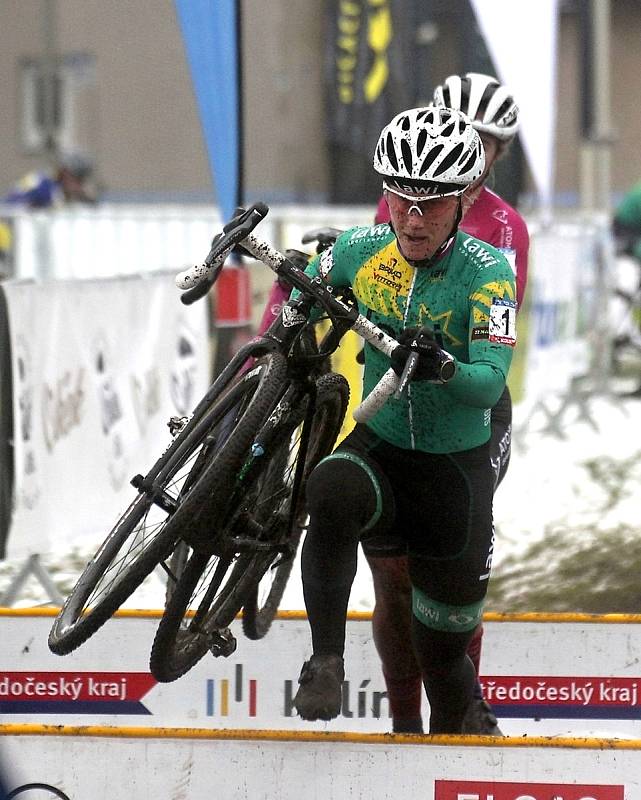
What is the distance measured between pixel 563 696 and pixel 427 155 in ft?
8.15

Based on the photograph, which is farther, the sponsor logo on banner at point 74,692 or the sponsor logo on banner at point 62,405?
the sponsor logo on banner at point 62,405

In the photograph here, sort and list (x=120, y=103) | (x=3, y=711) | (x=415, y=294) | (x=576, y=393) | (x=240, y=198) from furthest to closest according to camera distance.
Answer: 1. (x=120, y=103)
2. (x=576, y=393)
3. (x=240, y=198)
4. (x=3, y=711)
5. (x=415, y=294)

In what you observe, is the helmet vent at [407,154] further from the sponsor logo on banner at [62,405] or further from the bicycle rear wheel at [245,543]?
the sponsor logo on banner at [62,405]

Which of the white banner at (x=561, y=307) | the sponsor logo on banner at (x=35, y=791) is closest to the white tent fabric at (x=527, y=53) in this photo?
the white banner at (x=561, y=307)

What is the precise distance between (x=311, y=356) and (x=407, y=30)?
17.6 m

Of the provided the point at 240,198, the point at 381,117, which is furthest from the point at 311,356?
the point at 381,117

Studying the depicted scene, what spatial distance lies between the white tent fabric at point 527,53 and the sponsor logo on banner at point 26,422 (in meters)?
4.41

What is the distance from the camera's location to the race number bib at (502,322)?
4242 millimetres

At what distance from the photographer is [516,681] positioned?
585cm

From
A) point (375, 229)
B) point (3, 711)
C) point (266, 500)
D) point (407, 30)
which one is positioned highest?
point (407, 30)

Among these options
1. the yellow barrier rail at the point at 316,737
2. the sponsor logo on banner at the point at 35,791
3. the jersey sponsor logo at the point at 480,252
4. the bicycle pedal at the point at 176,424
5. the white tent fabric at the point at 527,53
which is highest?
the white tent fabric at the point at 527,53

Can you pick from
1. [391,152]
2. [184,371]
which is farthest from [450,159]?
[184,371]

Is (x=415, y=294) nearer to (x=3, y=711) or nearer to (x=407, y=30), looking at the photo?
(x=3, y=711)

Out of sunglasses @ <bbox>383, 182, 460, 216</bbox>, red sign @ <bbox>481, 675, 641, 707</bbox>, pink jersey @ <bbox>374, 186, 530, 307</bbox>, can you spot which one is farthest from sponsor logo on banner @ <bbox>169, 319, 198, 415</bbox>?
sunglasses @ <bbox>383, 182, 460, 216</bbox>
